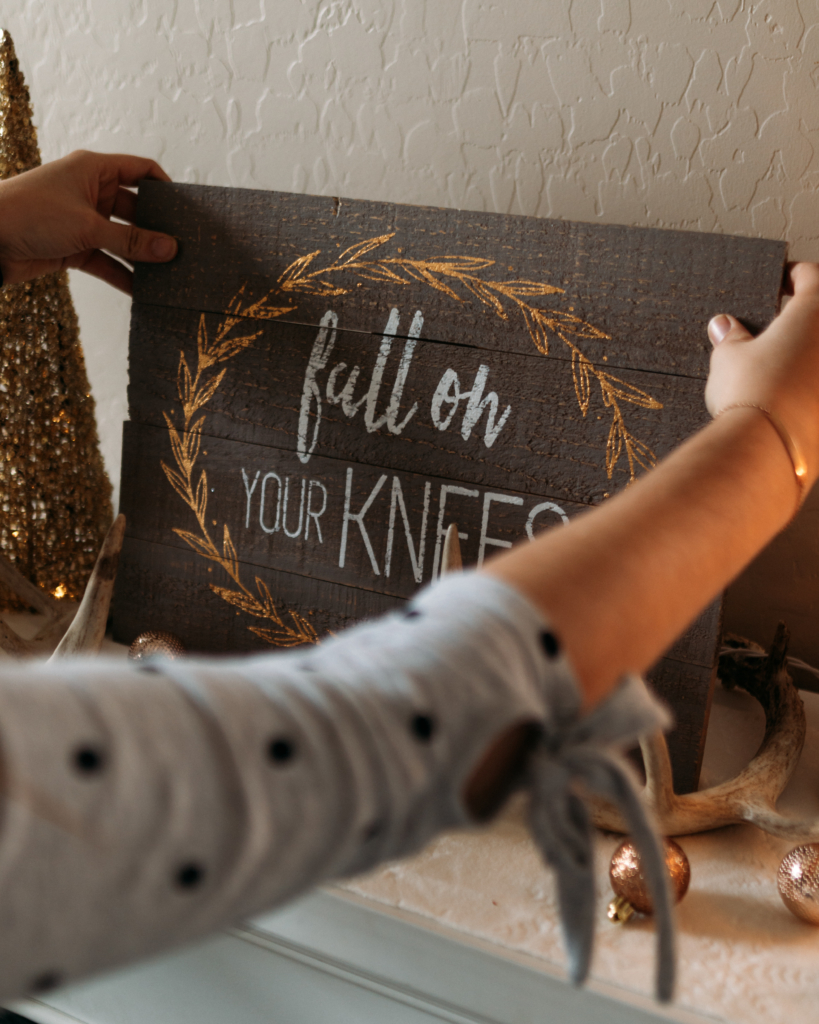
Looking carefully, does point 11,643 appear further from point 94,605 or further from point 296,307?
point 296,307

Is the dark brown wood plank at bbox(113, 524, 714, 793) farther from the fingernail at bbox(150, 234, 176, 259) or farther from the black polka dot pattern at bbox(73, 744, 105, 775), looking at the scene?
the black polka dot pattern at bbox(73, 744, 105, 775)

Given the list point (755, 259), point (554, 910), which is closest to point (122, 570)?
point (554, 910)

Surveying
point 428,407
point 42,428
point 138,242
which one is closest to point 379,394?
point 428,407

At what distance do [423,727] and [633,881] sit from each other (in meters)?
0.36

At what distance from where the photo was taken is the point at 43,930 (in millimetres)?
202

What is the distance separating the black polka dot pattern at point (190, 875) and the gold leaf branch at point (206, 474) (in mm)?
537

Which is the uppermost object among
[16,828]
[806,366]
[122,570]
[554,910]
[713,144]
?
[713,144]

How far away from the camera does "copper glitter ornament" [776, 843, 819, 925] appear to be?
0.51 m

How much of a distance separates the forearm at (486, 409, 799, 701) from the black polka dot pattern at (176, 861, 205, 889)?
0.41ft

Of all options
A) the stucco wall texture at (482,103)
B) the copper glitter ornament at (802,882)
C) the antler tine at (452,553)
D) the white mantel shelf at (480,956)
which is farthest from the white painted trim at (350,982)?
the stucco wall texture at (482,103)

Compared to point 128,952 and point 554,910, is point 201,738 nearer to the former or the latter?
point 128,952

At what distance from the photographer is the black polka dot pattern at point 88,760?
0.67 feet

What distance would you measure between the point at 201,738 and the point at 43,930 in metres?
0.06

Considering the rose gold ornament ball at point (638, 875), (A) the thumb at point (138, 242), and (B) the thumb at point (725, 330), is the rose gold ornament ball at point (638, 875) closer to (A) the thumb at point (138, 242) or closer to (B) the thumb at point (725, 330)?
(B) the thumb at point (725, 330)
